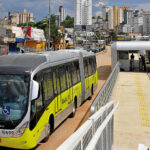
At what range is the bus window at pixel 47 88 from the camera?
8273 mm

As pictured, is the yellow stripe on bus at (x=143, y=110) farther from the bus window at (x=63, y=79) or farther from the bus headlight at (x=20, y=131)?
the bus headlight at (x=20, y=131)

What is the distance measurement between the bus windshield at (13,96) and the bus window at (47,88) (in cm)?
98

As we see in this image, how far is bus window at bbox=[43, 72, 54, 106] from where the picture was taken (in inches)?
326

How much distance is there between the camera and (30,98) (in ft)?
23.8

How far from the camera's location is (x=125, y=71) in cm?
3108

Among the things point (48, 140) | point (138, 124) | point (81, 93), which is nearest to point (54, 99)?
point (48, 140)

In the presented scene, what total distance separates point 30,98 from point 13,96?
0.48 metres

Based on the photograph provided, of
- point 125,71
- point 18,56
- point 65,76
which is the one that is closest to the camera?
point 18,56

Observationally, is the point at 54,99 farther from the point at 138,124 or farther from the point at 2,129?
the point at 138,124

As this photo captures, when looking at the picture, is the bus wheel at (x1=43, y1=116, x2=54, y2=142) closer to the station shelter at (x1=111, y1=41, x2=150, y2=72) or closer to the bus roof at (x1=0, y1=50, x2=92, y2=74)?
the bus roof at (x1=0, y1=50, x2=92, y2=74)

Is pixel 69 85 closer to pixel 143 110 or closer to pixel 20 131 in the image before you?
pixel 143 110

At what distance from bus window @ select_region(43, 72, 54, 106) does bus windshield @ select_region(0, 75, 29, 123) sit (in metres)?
0.98

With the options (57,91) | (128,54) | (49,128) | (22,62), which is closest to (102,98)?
(57,91)

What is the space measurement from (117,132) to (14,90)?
12.8 ft
